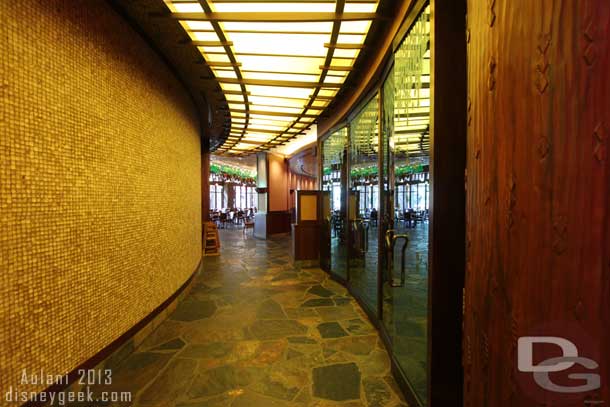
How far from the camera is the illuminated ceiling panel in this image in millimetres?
3000

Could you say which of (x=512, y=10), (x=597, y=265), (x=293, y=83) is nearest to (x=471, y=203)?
(x=597, y=265)

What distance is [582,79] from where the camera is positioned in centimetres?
81

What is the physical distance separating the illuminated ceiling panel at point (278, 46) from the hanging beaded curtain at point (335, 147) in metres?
0.69

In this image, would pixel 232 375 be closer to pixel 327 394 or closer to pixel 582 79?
pixel 327 394

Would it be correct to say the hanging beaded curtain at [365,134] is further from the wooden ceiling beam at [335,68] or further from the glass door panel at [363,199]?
the wooden ceiling beam at [335,68]

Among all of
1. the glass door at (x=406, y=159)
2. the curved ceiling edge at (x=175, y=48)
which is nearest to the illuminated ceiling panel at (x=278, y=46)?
the curved ceiling edge at (x=175, y=48)

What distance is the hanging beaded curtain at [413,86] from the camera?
2.50 metres

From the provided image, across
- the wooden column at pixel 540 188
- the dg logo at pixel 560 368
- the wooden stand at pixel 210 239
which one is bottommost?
the wooden stand at pixel 210 239

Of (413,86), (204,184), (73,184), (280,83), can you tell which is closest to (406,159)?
(413,86)

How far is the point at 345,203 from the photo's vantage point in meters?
5.80

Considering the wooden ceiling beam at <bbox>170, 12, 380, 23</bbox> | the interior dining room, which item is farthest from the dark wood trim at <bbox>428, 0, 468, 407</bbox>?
the wooden ceiling beam at <bbox>170, 12, 380, 23</bbox>

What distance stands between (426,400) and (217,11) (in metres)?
4.21

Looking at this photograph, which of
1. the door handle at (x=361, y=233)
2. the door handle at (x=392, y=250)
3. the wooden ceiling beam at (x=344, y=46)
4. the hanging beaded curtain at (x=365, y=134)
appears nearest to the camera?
the door handle at (x=392, y=250)

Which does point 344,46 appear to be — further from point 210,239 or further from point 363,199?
point 210,239
